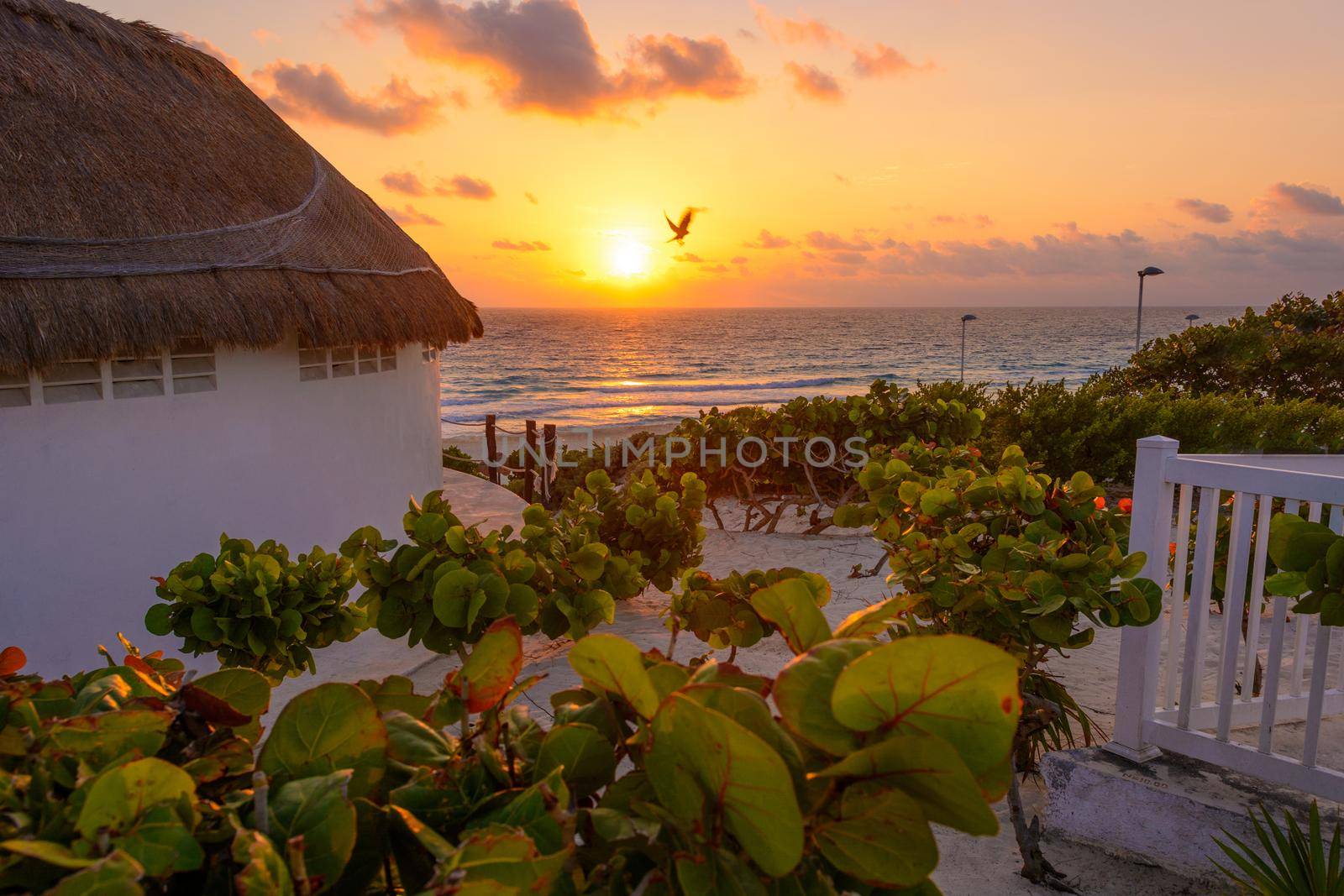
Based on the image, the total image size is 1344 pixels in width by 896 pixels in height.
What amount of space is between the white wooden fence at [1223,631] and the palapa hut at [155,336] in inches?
202

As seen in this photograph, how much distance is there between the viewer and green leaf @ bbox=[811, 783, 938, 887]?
1.97 feet

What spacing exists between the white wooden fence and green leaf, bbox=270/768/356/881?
3360 millimetres

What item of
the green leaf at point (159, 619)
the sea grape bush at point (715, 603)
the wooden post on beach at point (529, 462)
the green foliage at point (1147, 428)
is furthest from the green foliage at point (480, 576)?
the green foliage at point (1147, 428)

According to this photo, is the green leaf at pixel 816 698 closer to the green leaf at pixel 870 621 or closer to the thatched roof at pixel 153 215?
the green leaf at pixel 870 621

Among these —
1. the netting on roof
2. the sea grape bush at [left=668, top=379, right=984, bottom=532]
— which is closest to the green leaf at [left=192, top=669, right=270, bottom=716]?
the netting on roof

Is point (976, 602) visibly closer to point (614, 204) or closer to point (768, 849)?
point (768, 849)

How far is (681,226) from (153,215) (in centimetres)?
539

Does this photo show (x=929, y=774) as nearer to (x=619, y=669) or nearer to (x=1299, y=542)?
(x=619, y=669)

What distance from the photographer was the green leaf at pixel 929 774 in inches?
22.9

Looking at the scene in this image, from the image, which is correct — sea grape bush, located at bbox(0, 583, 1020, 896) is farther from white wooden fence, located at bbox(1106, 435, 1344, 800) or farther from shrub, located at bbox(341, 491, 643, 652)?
white wooden fence, located at bbox(1106, 435, 1344, 800)

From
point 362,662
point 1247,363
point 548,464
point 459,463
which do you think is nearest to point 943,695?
point 362,662

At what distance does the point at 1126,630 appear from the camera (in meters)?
3.53

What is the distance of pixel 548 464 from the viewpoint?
13477 mm

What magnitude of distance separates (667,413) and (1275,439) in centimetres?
2721
